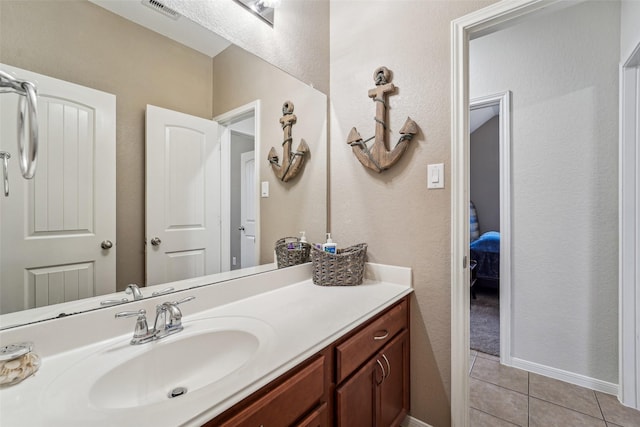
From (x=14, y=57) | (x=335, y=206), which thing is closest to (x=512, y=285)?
(x=335, y=206)

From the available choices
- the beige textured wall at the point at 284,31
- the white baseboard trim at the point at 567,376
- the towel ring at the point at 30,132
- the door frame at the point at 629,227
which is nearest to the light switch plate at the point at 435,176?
the beige textured wall at the point at 284,31

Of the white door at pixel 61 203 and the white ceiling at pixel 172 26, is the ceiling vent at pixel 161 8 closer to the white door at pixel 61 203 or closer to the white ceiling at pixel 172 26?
the white ceiling at pixel 172 26

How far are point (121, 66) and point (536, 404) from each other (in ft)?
8.54

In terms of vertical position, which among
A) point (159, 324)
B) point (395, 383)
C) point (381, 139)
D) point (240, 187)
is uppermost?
point (381, 139)

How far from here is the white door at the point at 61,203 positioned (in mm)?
744

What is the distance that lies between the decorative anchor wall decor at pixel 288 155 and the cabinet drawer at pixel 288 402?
987 millimetres

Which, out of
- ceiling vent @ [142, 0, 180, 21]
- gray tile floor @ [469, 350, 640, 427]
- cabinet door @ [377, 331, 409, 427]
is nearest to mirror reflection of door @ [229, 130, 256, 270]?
ceiling vent @ [142, 0, 180, 21]

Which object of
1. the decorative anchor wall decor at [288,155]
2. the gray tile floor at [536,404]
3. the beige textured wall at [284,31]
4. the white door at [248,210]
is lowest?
the gray tile floor at [536,404]

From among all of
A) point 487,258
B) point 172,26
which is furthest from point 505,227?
point 172,26

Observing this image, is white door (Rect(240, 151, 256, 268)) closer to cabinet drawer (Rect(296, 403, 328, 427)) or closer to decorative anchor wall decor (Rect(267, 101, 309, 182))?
decorative anchor wall decor (Rect(267, 101, 309, 182))

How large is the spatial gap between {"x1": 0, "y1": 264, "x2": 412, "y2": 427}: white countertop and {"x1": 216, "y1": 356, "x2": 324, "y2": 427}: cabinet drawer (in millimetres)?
44

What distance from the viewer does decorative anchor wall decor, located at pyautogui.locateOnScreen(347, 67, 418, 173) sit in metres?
1.46

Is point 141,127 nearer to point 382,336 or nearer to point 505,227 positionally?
point 382,336

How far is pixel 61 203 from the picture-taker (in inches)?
32.4
